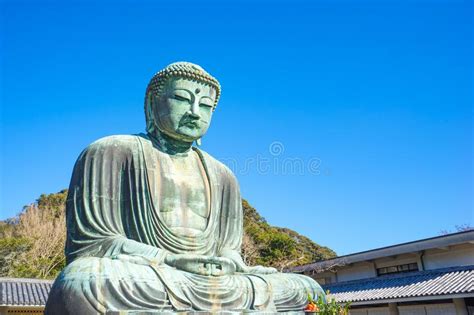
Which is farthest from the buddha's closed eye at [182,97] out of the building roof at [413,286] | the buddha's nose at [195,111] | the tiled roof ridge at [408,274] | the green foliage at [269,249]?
the green foliage at [269,249]

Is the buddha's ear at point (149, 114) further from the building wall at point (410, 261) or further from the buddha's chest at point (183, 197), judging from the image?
the building wall at point (410, 261)

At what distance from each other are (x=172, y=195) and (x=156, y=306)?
1.66m

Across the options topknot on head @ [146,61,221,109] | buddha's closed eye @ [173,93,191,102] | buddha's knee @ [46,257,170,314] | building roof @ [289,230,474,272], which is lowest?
buddha's knee @ [46,257,170,314]

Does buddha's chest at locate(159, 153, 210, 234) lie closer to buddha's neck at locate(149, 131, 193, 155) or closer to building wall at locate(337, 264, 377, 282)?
buddha's neck at locate(149, 131, 193, 155)

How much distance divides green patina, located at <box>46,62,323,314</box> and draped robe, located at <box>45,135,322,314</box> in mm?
11

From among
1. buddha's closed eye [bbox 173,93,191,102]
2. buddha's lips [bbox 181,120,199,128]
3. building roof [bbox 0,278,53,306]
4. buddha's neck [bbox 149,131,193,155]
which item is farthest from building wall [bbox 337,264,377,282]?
buddha's closed eye [bbox 173,93,191,102]

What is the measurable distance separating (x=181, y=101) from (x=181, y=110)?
0.12m

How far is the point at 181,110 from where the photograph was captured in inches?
234

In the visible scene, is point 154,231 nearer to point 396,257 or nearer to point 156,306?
point 156,306

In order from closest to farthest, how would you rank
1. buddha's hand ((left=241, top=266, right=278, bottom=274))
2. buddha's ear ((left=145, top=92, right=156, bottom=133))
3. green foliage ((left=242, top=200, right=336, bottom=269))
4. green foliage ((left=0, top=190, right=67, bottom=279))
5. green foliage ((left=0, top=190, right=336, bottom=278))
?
buddha's hand ((left=241, top=266, right=278, bottom=274))
buddha's ear ((left=145, top=92, right=156, bottom=133))
green foliage ((left=0, top=190, right=67, bottom=279))
green foliage ((left=0, top=190, right=336, bottom=278))
green foliage ((left=242, top=200, right=336, bottom=269))

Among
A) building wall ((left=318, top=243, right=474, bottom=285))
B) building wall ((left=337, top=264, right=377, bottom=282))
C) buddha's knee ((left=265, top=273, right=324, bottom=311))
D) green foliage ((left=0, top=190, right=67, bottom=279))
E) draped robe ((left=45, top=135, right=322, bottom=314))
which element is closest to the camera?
draped robe ((left=45, top=135, right=322, bottom=314))

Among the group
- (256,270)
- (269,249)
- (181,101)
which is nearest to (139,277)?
(256,270)

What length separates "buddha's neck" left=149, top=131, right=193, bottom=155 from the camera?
6.04 meters

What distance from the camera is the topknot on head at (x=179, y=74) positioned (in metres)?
5.98
